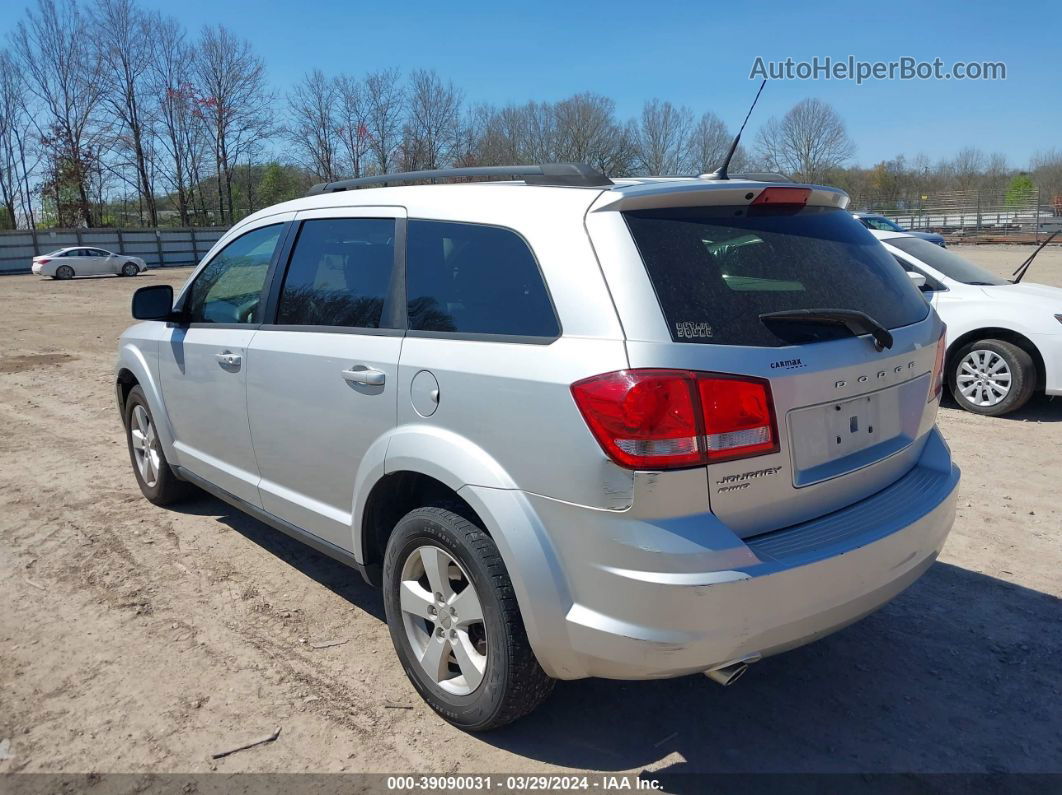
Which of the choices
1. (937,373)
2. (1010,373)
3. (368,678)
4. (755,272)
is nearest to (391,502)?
(368,678)

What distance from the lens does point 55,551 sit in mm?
4699

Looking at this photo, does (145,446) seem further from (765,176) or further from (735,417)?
(735,417)

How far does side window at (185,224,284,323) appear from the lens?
13.4 ft

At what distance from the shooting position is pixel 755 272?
2672 mm

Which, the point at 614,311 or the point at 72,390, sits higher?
the point at 614,311

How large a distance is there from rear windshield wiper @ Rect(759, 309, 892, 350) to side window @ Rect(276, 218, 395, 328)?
1536 mm

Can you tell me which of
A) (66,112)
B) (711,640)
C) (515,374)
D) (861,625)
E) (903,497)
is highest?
(66,112)

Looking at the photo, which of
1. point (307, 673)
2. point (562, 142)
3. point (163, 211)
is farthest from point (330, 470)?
point (163, 211)

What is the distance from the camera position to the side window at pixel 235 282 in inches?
160

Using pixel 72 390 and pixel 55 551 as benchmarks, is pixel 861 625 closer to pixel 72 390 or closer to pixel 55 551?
pixel 55 551

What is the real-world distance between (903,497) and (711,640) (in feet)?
3.43

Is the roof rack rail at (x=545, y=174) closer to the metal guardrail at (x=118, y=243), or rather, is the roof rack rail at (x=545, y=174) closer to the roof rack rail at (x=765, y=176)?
the roof rack rail at (x=765, y=176)

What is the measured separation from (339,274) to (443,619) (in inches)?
61.1

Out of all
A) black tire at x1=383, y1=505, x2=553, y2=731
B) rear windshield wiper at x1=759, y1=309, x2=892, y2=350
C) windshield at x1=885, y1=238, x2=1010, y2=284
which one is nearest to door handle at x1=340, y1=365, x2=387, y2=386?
black tire at x1=383, y1=505, x2=553, y2=731
